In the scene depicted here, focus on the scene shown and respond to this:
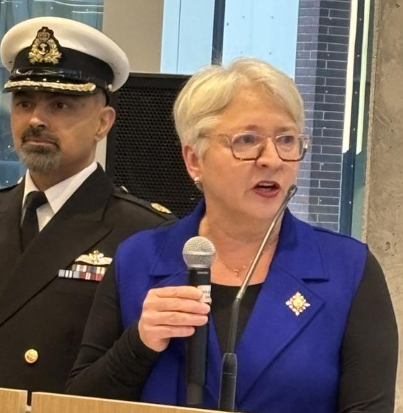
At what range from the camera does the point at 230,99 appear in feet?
5.04

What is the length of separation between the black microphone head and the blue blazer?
18 centimetres

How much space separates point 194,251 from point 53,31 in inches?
35.3

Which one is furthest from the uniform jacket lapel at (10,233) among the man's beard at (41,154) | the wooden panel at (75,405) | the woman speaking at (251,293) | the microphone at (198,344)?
the wooden panel at (75,405)

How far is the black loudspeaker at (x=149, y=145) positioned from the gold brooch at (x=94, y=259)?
40 centimetres

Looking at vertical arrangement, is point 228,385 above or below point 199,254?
below

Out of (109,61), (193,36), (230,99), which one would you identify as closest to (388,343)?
(230,99)

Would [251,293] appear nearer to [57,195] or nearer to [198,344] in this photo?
[198,344]

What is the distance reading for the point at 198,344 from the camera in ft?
4.28

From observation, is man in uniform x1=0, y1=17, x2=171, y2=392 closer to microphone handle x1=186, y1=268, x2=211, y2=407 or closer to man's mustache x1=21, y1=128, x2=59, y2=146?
man's mustache x1=21, y1=128, x2=59, y2=146

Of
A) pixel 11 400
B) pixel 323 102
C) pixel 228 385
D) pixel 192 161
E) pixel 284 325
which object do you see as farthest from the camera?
pixel 323 102

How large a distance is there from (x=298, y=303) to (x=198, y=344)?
0.78 feet

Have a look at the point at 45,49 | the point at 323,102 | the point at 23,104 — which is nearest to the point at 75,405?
the point at 23,104

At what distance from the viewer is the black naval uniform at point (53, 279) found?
1819mm

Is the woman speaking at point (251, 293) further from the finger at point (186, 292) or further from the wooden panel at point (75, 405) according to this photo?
the wooden panel at point (75, 405)
